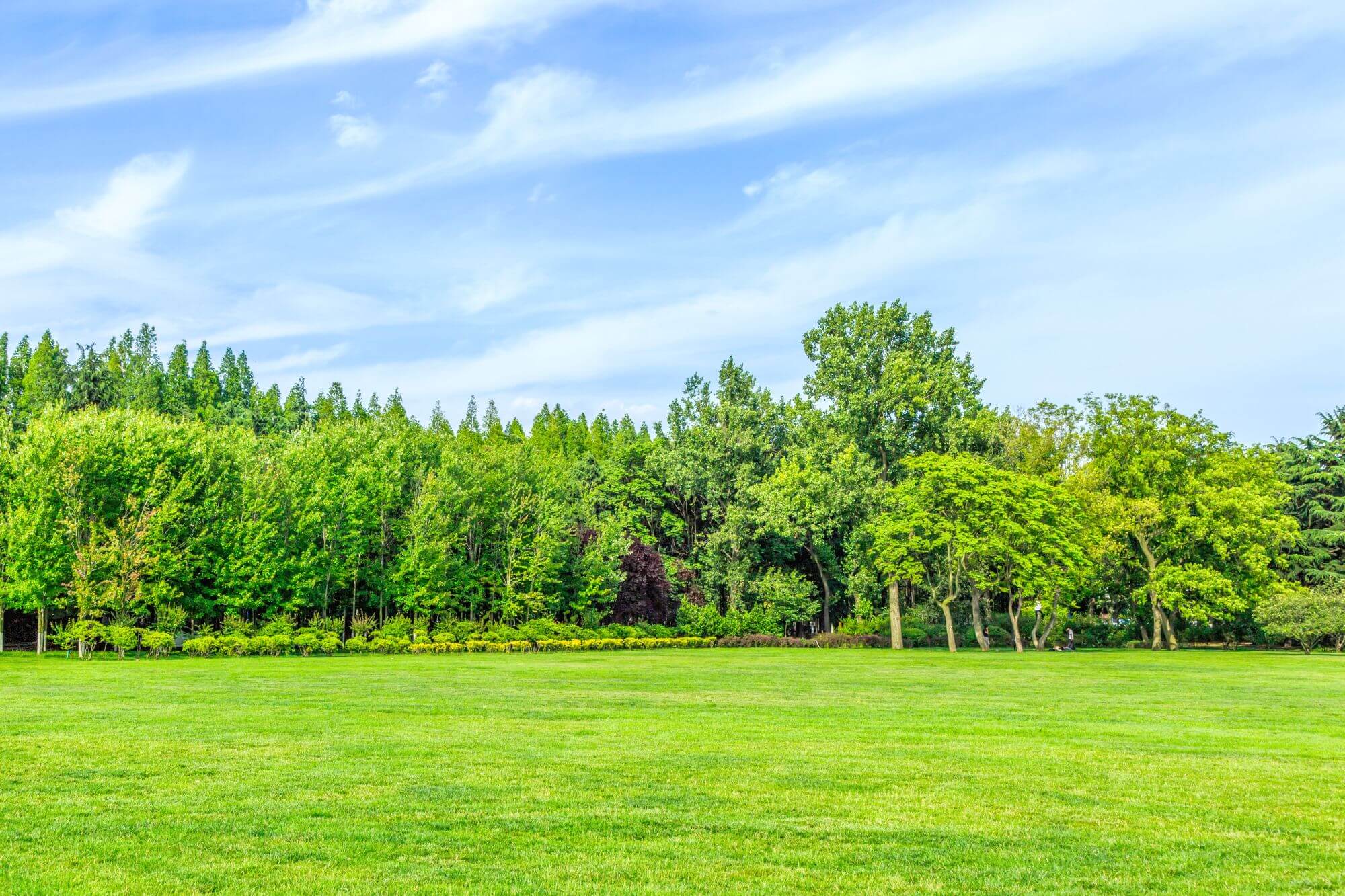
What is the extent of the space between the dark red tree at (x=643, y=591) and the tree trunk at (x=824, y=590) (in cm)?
954

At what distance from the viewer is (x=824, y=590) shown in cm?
6644

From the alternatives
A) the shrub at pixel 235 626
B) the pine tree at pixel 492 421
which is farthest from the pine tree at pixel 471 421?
the shrub at pixel 235 626

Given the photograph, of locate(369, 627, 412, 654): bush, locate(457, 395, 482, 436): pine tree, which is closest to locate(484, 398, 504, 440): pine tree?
locate(457, 395, 482, 436): pine tree

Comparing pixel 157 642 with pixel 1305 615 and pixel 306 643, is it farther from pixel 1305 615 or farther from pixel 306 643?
pixel 1305 615

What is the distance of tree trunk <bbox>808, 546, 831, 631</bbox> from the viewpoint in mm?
65062

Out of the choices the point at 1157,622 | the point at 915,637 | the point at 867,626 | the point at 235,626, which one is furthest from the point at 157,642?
the point at 1157,622

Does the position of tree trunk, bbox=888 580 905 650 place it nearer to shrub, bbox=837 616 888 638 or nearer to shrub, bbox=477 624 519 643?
shrub, bbox=837 616 888 638

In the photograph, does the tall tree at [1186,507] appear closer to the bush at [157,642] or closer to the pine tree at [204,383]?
the bush at [157,642]

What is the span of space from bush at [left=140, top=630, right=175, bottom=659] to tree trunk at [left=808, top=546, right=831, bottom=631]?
38.1m

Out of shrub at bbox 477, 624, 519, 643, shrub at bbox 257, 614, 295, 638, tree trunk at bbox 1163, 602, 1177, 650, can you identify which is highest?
shrub at bbox 257, 614, 295, 638

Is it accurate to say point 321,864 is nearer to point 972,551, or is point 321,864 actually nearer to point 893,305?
point 972,551

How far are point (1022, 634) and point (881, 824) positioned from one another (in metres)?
57.3

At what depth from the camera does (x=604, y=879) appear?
714cm

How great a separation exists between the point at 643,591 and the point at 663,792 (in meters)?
51.9
